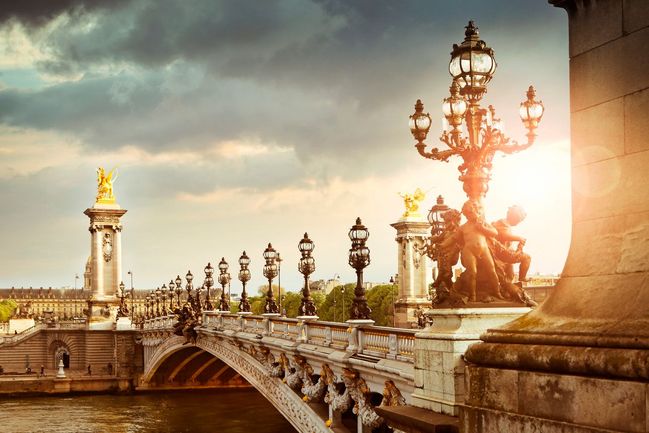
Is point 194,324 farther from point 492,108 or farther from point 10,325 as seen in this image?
point 10,325

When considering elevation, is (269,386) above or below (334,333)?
below

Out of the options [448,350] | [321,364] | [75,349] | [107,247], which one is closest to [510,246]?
[448,350]

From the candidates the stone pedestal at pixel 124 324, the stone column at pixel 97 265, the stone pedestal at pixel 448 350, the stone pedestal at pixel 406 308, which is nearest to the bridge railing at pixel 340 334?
the stone pedestal at pixel 448 350

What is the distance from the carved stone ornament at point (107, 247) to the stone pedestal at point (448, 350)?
8587 cm

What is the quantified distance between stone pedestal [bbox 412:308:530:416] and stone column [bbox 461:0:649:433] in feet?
11.1

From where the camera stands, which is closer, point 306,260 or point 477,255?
point 477,255

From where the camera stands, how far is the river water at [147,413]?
173ft

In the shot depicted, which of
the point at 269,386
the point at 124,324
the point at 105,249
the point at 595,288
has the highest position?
the point at 105,249

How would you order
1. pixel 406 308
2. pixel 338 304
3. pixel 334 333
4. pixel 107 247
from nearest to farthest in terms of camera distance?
pixel 334 333, pixel 406 308, pixel 107 247, pixel 338 304

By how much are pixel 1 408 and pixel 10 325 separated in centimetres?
6250

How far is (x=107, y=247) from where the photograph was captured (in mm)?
95625

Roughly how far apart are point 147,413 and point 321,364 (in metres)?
37.6

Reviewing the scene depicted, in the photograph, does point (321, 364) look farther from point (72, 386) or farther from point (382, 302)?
point (382, 302)

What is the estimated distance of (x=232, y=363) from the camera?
42.7 metres
